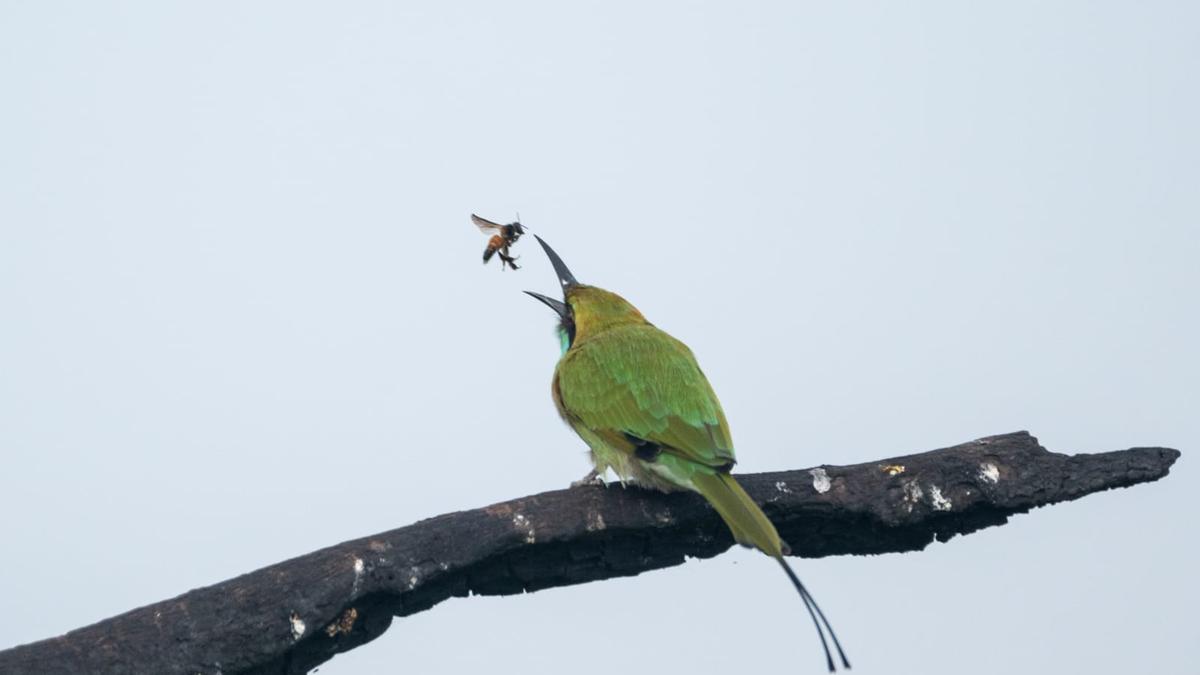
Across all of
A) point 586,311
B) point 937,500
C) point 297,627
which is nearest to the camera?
point 297,627

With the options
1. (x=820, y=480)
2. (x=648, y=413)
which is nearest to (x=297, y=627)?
(x=648, y=413)

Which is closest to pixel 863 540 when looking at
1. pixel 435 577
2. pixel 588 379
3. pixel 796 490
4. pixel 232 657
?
pixel 796 490

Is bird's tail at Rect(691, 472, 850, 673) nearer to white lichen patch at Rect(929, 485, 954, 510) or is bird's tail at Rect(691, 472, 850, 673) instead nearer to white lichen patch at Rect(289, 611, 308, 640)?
white lichen patch at Rect(929, 485, 954, 510)

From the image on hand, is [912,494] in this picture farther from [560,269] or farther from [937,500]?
[560,269]

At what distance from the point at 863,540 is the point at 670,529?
67cm

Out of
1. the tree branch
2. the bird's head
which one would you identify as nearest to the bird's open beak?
the bird's head

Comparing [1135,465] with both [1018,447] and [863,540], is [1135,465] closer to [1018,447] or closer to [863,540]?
[1018,447]

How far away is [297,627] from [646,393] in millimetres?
1371

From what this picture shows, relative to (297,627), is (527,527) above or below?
above

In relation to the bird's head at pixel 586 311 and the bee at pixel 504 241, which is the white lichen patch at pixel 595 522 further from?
the bee at pixel 504 241

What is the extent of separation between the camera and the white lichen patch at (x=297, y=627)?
15.1 feet

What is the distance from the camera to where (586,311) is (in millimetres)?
5875

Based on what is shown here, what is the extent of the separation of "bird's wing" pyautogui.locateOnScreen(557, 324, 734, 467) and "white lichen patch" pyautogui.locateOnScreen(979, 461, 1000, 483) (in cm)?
83

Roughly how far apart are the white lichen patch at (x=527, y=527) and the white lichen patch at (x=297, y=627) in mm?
713
